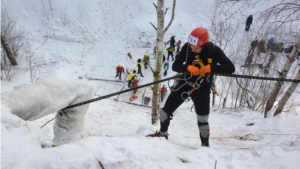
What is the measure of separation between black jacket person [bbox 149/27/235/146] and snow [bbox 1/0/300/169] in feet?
2.39

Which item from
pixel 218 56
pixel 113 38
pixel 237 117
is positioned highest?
pixel 113 38

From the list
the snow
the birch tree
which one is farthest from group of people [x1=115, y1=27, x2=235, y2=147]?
the birch tree

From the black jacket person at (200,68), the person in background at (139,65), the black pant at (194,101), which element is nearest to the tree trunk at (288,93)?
the black jacket person at (200,68)

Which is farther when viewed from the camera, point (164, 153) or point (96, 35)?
point (96, 35)

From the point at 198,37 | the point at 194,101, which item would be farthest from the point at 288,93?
the point at 198,37

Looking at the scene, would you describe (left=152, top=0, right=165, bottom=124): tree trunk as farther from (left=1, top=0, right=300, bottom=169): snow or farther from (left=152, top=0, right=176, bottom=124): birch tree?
(left=1, top=0, right=300, bottom=169): snow

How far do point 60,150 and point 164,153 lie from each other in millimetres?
1375

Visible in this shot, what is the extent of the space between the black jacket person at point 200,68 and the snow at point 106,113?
0.73m

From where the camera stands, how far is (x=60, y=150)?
9.07 ft

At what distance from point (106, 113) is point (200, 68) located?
10077 mm

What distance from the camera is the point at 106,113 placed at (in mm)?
12961

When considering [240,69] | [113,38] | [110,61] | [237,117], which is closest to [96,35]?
A: [113,38]

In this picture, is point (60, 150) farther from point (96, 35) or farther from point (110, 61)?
point (96, 35)

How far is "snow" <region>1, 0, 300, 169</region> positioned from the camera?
279cm
